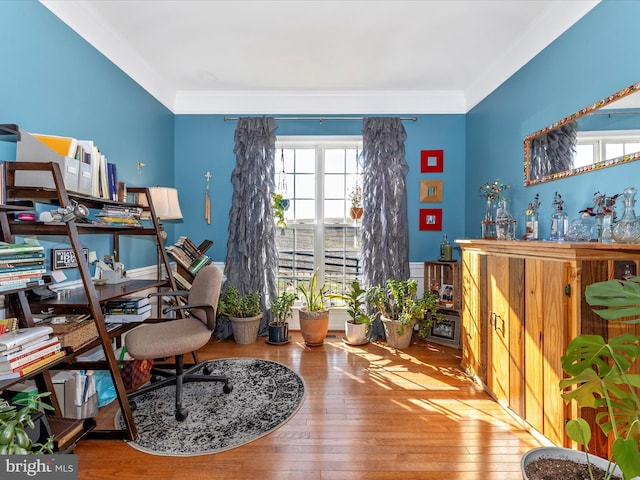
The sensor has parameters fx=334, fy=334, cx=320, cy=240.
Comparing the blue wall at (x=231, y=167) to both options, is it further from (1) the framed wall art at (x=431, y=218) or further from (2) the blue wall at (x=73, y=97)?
(2) the blue wall at (x=73, y=97)

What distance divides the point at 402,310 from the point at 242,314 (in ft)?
5.63

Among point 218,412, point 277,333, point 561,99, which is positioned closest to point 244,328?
point 277,333

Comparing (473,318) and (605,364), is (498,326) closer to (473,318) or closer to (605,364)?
(473,318)

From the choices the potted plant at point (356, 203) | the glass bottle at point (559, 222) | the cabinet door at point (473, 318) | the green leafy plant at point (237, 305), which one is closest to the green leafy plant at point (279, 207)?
the potted plant at point (356, 203)

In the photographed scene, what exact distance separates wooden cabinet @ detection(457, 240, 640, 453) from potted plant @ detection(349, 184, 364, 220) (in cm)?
149

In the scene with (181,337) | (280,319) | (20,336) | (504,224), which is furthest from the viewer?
(280,319)

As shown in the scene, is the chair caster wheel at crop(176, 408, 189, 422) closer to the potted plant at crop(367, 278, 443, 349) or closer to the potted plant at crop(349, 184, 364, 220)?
the potted plant at crop(367, 278, 443, 349)

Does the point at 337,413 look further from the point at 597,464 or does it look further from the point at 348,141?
the point at 348,141

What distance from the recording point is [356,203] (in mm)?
4000

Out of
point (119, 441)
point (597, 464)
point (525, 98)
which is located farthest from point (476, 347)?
point (119, 441)

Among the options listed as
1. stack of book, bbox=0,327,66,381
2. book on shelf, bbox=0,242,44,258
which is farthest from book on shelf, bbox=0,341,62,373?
book on shelf, bbox=0,242,44,258

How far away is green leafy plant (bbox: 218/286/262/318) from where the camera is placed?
360cm

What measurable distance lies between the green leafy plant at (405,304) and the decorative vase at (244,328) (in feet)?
4.19

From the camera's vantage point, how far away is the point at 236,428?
206cm
